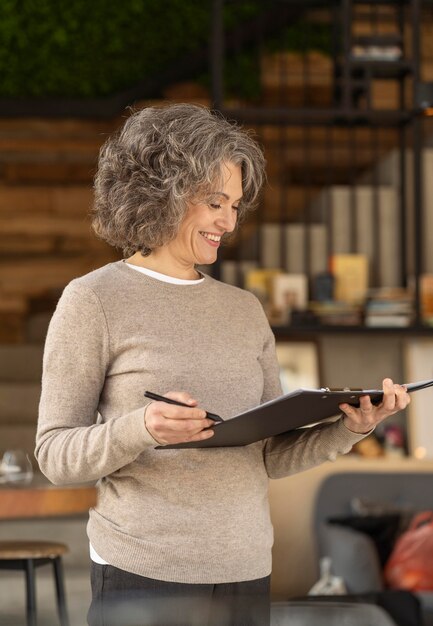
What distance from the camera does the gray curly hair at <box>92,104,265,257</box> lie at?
5.94 ft

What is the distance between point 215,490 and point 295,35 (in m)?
6.16

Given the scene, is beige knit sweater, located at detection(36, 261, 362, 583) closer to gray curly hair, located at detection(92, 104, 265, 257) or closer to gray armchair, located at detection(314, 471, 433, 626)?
gray curly hair, located at detection(92, 104, 265, 257)

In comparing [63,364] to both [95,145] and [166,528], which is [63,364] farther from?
[95,145]

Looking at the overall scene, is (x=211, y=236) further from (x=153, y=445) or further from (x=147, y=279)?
(x=153, y=445)

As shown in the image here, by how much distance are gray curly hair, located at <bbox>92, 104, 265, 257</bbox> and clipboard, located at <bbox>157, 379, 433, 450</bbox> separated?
13.4 inches

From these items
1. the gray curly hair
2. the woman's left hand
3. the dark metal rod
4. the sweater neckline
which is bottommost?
the woman's left hand

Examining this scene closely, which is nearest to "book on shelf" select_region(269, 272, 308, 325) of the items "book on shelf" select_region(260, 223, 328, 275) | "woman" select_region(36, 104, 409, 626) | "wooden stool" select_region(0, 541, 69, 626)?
"book on shelf" select_region(260, 223, 328, 275)

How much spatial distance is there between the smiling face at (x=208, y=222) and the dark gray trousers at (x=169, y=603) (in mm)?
498

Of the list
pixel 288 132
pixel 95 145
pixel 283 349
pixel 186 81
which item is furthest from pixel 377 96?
pixel 283 349

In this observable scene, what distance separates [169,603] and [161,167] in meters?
0.73

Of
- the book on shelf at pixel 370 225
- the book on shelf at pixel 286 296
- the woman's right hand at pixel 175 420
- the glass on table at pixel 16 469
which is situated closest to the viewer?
the woman's right hand at pixel 175 420

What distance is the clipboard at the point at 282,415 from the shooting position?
159 cm

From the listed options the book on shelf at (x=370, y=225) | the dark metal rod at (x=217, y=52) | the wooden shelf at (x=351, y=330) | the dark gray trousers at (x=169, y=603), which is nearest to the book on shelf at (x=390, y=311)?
the wooden shelf at (x=351, y=330)

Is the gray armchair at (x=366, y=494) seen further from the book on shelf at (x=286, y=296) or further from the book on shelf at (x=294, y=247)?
the book on shelf at (x=294, y=247)
